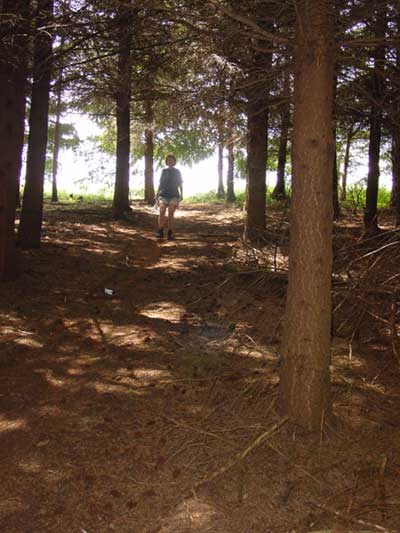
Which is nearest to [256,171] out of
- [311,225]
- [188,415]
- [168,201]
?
[168,201]

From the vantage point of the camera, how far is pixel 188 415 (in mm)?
4695

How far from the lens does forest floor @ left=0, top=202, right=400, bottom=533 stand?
3.53m

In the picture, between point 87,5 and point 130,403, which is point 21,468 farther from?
point 87,5

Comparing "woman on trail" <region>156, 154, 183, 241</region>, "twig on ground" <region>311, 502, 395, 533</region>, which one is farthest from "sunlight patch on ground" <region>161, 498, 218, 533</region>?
"woman on trail" <region>156, 154, 183, 241</region>

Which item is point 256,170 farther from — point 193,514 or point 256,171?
point 193,514

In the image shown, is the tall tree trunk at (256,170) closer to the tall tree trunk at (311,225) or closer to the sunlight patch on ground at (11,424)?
the tall tree trunk at (311,225)

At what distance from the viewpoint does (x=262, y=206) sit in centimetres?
1088

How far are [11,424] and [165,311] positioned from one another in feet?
11.0

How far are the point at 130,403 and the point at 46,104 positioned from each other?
26.5 feet

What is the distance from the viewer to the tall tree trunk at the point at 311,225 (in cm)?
397

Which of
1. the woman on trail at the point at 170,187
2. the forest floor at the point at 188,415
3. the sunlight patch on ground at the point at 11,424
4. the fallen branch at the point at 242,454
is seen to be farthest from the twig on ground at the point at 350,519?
the woman on trail at the point at 170,187

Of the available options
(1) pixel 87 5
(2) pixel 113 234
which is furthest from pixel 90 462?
(2) pixel 113 234

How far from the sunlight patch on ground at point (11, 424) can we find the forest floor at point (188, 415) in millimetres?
16

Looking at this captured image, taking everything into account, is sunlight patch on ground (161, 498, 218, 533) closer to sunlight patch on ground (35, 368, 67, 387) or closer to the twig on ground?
the twig on ground
